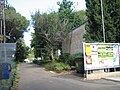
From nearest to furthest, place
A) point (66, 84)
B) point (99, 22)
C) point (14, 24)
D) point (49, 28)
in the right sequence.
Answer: point (66, 84)
point (99, 22)
point (49, 28)
point (14, 24)

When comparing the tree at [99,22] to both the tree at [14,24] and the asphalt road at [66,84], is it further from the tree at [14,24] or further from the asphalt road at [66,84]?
the tree at [14,24]

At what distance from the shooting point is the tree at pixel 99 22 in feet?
92.6

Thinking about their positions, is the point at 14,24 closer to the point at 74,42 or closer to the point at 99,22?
the point at 74,42

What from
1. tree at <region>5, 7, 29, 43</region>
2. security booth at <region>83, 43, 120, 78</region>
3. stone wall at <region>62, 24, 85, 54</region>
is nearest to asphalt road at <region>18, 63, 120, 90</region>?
security booth at <region>83, 43, 120, 78</region>

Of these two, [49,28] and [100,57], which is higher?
[49,28]

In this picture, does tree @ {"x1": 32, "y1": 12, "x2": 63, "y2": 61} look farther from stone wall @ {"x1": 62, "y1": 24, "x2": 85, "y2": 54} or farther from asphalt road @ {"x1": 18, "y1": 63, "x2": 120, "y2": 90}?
asphalt road @ {"x1": 18, "y1": 63, "x2": 120, "y2": 90}

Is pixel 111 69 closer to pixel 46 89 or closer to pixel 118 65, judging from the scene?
pixel 118 65

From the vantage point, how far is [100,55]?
23922 millimetres

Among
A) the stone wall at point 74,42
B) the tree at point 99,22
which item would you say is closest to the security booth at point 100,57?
the tree at point 99,22

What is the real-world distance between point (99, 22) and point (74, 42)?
1348 cm

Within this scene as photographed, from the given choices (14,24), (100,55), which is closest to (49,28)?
(100,55)

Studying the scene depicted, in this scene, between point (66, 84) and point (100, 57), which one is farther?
point (100, 57)

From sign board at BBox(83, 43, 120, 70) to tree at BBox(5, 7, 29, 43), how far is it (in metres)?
36.4

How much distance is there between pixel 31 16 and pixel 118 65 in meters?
24.0
